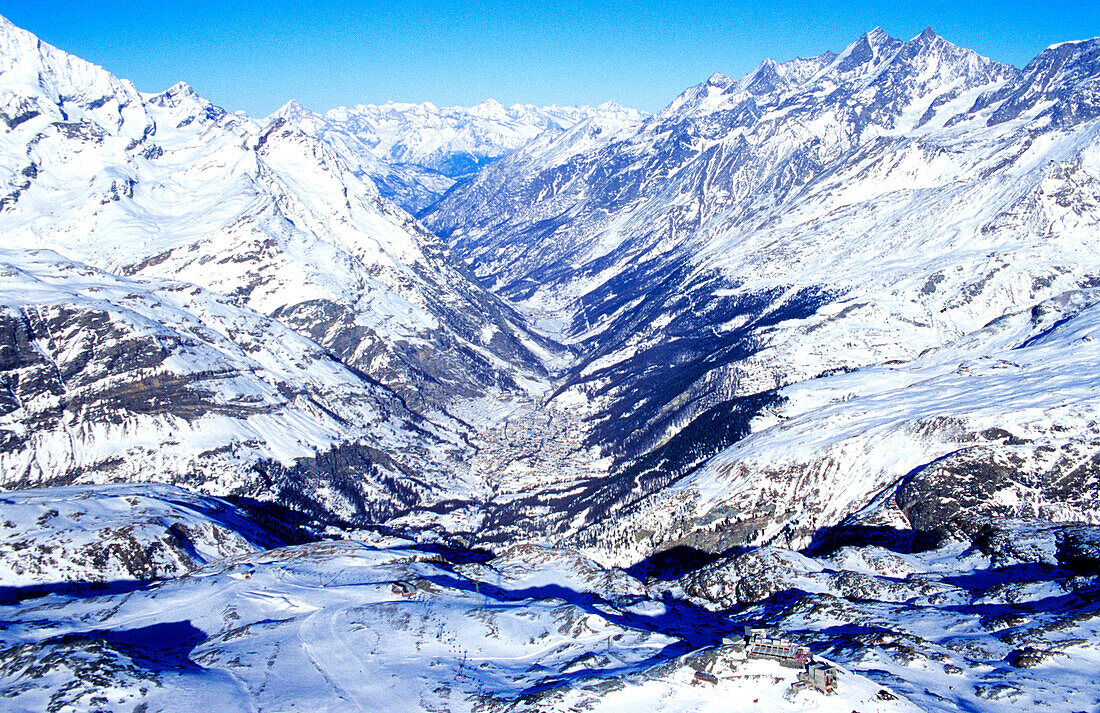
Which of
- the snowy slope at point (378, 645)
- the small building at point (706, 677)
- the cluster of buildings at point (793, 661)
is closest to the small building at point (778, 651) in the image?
the cluster of buildings at point (793, 661)

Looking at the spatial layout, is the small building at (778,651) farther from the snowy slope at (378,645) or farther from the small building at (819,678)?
the small building at (819,678)

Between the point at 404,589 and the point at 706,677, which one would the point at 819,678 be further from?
the point at 404,589

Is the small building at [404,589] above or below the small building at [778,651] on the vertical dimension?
above

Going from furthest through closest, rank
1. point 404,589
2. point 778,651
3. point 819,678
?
point 404,589 → point 778,651 → point 819,678

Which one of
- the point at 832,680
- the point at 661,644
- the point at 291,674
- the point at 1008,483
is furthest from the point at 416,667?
the point at 1008,483

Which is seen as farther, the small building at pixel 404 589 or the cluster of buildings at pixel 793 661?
the small building at pixel 404 589

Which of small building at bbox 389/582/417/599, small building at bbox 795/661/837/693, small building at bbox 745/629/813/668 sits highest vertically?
small building at bbox 389/582/417/599

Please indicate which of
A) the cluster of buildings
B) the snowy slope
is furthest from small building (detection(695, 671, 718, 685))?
the snowy slope

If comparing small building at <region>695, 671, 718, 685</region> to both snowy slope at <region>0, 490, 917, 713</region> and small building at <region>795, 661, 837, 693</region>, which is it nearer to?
snowy slope at <region>0, 490, 917, 713</region>

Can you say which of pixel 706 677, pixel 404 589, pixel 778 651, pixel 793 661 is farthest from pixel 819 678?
pixel 404 589

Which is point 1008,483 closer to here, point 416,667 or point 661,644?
point 661,644

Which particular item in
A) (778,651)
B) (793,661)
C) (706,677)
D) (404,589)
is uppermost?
(404,589)
